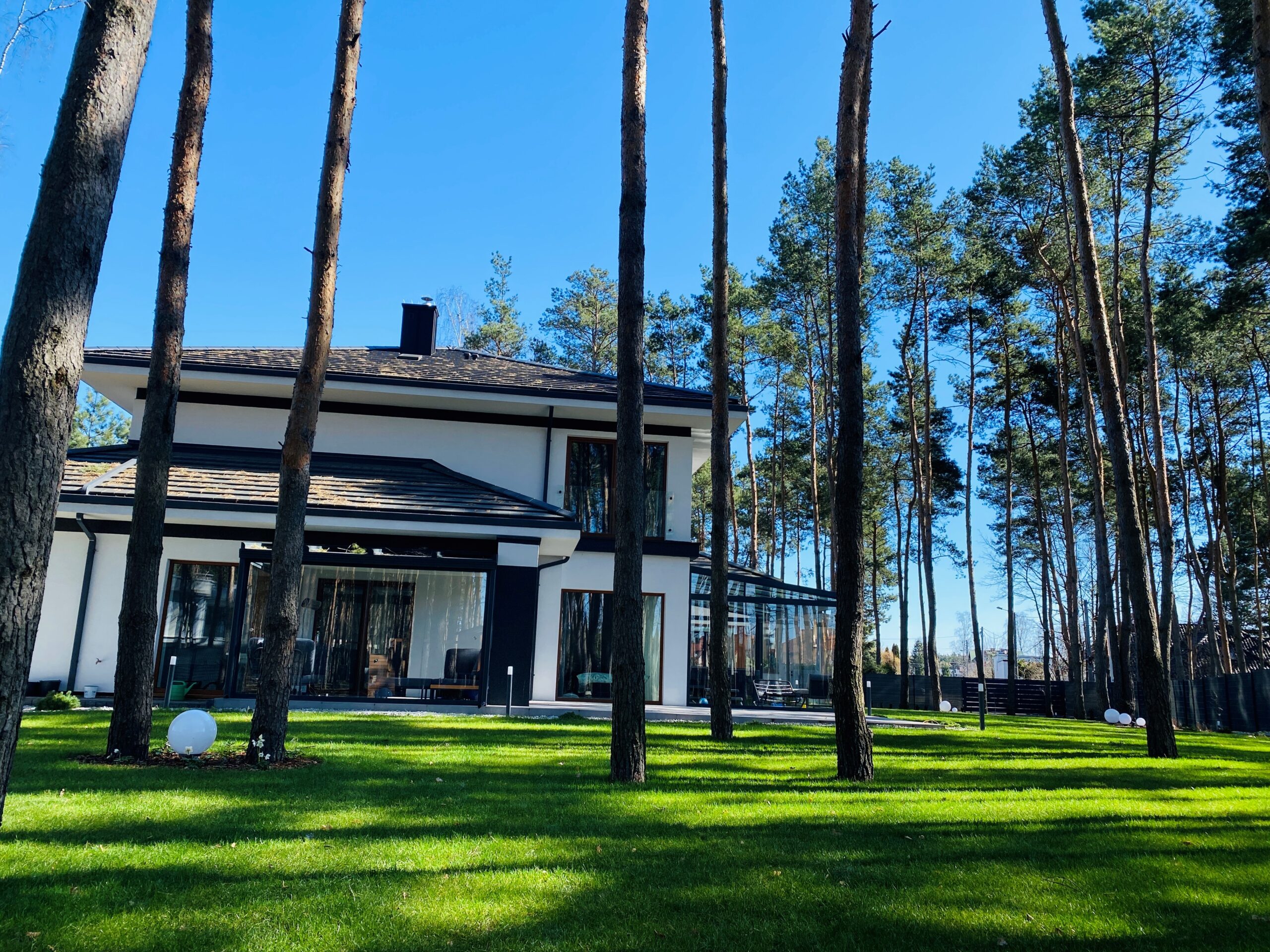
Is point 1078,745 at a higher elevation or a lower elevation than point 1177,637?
lower

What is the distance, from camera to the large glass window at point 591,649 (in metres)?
17.2

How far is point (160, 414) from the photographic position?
7.96 metres

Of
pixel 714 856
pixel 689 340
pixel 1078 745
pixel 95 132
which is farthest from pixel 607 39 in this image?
pixel 689 340

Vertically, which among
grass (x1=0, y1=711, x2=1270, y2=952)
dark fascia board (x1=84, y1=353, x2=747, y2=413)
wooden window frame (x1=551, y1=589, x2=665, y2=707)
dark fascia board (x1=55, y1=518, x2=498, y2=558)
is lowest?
grass (x1=0, y1=711, x2=1270, y2=952)

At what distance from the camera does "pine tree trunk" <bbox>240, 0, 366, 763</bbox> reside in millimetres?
7711

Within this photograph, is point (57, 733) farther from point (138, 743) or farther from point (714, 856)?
point (714, 856)

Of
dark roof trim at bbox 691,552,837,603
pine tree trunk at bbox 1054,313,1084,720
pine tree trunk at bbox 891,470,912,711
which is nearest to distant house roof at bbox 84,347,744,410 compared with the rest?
dark roof trim at bbox 691,552,837,603

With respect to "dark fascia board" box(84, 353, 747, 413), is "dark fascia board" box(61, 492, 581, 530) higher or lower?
lower

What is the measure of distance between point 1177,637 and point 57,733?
30.0 meters

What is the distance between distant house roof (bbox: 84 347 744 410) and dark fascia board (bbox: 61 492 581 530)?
293cm

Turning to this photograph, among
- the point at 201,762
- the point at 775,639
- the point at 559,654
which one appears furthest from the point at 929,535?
the point at 201,762

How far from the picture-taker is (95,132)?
3.99 m

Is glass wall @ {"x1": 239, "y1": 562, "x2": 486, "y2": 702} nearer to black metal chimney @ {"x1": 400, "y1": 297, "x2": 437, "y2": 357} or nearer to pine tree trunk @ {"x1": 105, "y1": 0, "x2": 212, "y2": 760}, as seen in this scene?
pine tree trunk @ {"x1": 105, "y1": 0, "x2": 212, "y2": 760}

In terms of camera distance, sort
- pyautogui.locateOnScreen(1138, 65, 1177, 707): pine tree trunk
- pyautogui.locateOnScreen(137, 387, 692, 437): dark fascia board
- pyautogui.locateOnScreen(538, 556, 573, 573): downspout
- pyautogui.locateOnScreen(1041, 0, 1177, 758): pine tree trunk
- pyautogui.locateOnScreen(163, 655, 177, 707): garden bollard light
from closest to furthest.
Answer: pyautogui.locateOnScreen(1041, 0, 1177, 758): pine tree trunk
pyautogui.locateOnScreen(163, 655, 177, 707): garden bollard light
pyautogui.locateOnScreen(538, 556, 573, 573): downspout
pyautogui.locateOnScreen(137, 387, 692, 437): dark fascia board
pyautogui.locateOnScreen(1138, 65, 1177, 707): pine tree trunk
